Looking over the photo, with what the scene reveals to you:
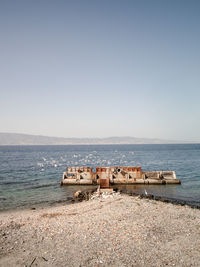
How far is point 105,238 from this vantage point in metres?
12.0

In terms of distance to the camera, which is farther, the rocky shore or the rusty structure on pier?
the rusty structure on pier

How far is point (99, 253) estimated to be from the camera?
34.5 ft

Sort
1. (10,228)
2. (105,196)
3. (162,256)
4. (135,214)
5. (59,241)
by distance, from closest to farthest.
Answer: (162,256) → (59,241) → (10,228) → (135,214) → (105,196)

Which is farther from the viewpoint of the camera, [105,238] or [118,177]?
[118,177]

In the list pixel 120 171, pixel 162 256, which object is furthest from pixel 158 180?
pixel 162 256

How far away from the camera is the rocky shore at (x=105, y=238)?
998cm

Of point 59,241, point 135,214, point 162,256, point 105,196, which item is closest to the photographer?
point 162,256

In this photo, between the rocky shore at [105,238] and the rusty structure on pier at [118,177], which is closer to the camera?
the rocky shore at [105,238]

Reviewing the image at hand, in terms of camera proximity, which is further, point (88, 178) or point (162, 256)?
point (88, 178)

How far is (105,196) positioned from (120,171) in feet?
36.6

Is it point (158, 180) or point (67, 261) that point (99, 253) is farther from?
point (158, 180)

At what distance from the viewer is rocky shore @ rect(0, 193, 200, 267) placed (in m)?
9.98

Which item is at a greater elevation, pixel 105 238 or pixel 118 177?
pixel 105 238

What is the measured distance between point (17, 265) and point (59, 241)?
2.81 metres
